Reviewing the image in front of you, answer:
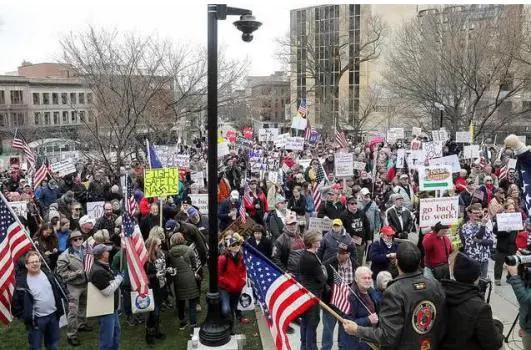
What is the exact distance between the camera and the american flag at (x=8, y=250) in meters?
6.50

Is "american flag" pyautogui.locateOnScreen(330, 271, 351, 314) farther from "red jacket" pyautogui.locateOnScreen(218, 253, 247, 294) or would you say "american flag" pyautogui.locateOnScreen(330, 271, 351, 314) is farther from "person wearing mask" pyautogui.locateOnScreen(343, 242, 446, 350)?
"person wearing mask" pyautogui.locateOnScreen(343, 242, 446, 350)

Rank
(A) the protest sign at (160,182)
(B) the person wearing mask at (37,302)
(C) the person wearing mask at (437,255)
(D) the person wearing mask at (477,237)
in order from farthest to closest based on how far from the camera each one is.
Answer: (A) the protest sign at (160,182)
(D) the person wearing mask at (477,237)
(C) the person wearing mask at (437,255)
(B) the person wearing mask at (37,302)

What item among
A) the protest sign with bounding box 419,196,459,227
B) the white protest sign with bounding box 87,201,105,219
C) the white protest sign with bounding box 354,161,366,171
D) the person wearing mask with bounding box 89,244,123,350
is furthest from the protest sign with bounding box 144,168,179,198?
the white protest sign with bounding box 354,161,366,171

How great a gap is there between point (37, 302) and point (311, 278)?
349 centimetres

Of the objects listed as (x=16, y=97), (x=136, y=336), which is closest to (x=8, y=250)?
(x=136, y=336)

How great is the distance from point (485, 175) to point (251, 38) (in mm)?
11263

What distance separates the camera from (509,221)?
9.14 metres

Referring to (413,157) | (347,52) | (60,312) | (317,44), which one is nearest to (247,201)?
(60,312)

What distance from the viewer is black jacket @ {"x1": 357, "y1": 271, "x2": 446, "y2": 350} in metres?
3.86

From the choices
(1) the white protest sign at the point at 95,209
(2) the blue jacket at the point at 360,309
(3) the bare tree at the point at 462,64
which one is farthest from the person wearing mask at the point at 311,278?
Answer: (3) the bare tree at the point at 462,64

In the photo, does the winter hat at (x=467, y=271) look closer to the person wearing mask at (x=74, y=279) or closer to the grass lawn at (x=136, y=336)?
the grass lawn at (x=136, y=336)

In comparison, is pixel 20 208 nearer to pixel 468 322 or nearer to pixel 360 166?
pixel 468 322

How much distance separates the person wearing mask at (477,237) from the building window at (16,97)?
64.5 m

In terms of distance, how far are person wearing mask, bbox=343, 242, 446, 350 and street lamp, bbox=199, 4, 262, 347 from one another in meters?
2.87
